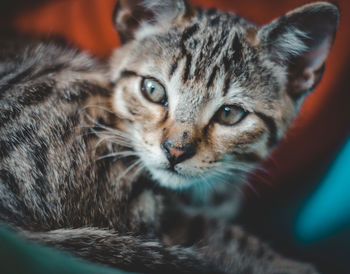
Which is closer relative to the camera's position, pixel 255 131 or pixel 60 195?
pixel 60 195

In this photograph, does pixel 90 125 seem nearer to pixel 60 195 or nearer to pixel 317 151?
pixel 60 195

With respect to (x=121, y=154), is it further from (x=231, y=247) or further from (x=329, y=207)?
(x=329, y=207)

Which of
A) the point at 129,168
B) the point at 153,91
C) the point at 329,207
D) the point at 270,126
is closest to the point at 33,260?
the point at 129,168

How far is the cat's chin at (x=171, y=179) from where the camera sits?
32.4 inches

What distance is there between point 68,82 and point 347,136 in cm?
95

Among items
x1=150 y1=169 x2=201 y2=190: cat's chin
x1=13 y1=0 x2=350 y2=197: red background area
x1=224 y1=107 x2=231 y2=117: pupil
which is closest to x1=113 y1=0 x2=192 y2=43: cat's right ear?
x1=13 y1=0 x2=350 y2=197: red background area

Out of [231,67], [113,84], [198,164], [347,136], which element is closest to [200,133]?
[198,164]

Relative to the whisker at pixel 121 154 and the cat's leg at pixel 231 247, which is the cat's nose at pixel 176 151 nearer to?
the whisker at pixel 121 154

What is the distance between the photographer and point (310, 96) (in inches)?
47.6

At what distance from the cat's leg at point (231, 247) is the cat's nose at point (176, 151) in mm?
202

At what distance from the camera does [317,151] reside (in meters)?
1.33

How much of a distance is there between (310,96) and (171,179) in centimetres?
65

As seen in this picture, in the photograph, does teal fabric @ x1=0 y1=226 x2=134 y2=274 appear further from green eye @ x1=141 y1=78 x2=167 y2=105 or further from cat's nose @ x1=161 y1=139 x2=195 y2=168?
green eye @ x1=141 y1=78 x2=167 y2=105

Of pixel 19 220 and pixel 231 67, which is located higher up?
pixel 231 67
